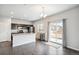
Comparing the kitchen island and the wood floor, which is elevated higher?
the kitchen island

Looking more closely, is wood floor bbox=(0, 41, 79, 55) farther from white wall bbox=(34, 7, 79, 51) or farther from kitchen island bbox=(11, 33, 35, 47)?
white wall bbox=(34, 7, 79, 51)

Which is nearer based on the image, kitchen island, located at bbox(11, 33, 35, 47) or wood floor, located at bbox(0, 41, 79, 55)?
wood floor, located at bbox(0, 41, 79, 55)

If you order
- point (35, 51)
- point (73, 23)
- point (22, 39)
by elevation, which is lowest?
point (35, 51)

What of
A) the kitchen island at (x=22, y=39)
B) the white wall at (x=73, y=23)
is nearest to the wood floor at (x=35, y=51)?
the kitchen island at (x=22, y=39)

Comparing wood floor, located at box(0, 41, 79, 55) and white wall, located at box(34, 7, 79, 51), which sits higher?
white wall, located at box(34, 7, 79, 51)

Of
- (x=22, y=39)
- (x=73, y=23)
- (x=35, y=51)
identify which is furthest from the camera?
(x=22, y=39)

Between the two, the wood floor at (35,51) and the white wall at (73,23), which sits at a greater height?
the white wall at (73,23)

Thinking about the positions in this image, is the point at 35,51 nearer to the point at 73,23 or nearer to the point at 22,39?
the point at 22,39

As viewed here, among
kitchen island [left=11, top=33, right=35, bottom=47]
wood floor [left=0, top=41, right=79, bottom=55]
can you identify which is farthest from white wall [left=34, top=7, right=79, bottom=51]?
wood floor [left=0, top=41, right=79, bottom=55]

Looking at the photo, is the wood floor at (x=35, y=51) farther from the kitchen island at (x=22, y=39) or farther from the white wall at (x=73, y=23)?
the white wall at (x=73, y=23)

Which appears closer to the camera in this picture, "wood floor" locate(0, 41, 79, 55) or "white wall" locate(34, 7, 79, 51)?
"wood floor" locate(0, 41, 79, 55)

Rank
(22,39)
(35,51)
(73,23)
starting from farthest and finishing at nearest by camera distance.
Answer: (22,39), (73,23), (35,51)

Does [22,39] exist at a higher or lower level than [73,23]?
lower

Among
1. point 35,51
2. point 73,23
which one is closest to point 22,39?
point 35,51
